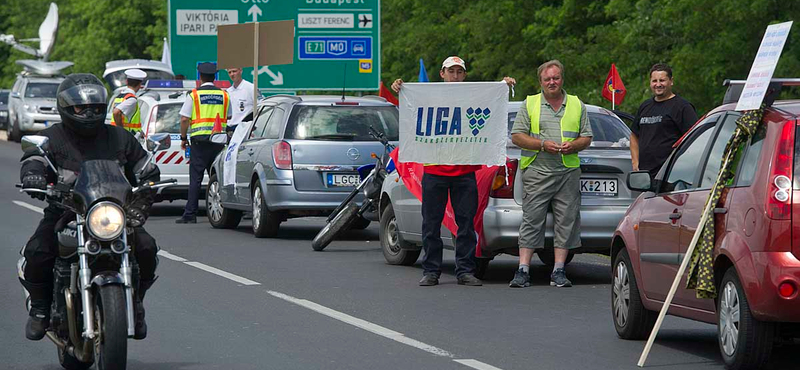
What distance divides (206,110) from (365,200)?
4795 millimetres

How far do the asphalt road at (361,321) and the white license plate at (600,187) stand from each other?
0.77 metres

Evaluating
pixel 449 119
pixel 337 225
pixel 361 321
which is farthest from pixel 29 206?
pixel 361 321

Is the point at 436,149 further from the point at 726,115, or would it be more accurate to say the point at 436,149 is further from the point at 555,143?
the point at 726,115

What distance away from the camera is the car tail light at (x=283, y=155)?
17125 millimetres

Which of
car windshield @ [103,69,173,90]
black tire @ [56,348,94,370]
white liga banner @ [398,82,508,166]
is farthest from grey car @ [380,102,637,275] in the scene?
car windshield @ [103,69,173,90]

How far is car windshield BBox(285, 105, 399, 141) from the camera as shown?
17.2m

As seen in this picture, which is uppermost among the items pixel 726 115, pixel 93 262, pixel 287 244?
pixel 726 115

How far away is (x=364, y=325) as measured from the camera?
1012 cm

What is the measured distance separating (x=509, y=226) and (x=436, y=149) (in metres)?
0.86

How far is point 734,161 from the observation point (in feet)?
26.9

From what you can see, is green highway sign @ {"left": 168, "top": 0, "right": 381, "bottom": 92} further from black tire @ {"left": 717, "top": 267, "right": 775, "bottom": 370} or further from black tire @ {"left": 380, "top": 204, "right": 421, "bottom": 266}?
black tire @ {"left": 717, "top": 267, "right": 775, "bottom": 370}

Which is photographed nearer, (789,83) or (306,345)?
(789,83)

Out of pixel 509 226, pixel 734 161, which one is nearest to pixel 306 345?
pixel 734 161

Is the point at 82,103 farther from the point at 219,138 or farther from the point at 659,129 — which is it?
the point at 219,138
